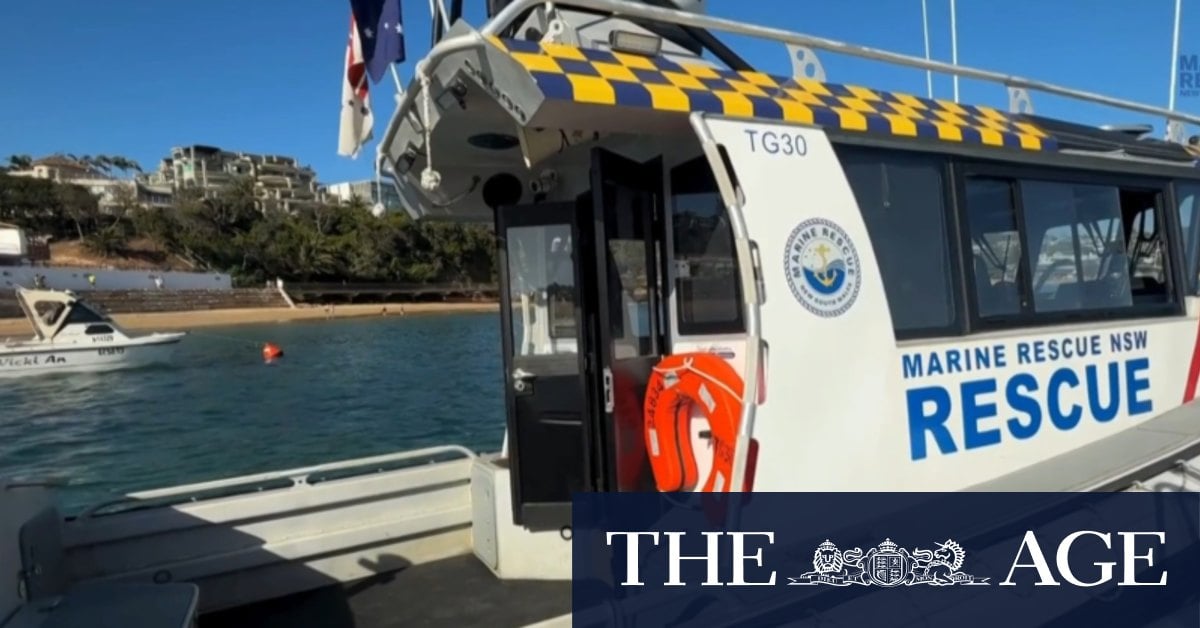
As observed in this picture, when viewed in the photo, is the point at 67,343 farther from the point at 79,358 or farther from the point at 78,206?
the point at 78,206

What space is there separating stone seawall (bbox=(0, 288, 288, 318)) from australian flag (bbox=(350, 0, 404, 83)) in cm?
5339

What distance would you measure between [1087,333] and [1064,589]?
1277 millimetres

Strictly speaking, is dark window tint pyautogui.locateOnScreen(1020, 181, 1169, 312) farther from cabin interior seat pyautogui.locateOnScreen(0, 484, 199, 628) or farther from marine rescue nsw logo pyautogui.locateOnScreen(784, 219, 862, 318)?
cabin interior seat pyautogui.locateOnScreen(0, 484, 199, 628)

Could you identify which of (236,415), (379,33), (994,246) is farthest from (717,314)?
(236,415)

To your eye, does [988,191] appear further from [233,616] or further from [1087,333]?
[233,616]

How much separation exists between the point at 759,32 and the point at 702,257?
92cm

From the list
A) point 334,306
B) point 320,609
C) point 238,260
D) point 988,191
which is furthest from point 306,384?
point 238,260

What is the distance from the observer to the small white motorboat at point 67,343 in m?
23.7

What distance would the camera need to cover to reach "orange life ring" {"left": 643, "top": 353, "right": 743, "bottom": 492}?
2648mm

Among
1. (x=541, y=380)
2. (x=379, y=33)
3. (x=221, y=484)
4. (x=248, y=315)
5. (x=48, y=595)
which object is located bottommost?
(x=48, y=595)

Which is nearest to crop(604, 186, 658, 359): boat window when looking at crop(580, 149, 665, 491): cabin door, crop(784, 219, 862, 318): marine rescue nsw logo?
crop(580, 149, 665, 491): cabin door

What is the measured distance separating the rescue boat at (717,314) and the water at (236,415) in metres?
5.25

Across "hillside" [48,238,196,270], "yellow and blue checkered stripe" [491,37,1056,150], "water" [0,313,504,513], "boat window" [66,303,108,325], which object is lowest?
"water" [0,313,504,513]

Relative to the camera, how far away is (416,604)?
369 cm
